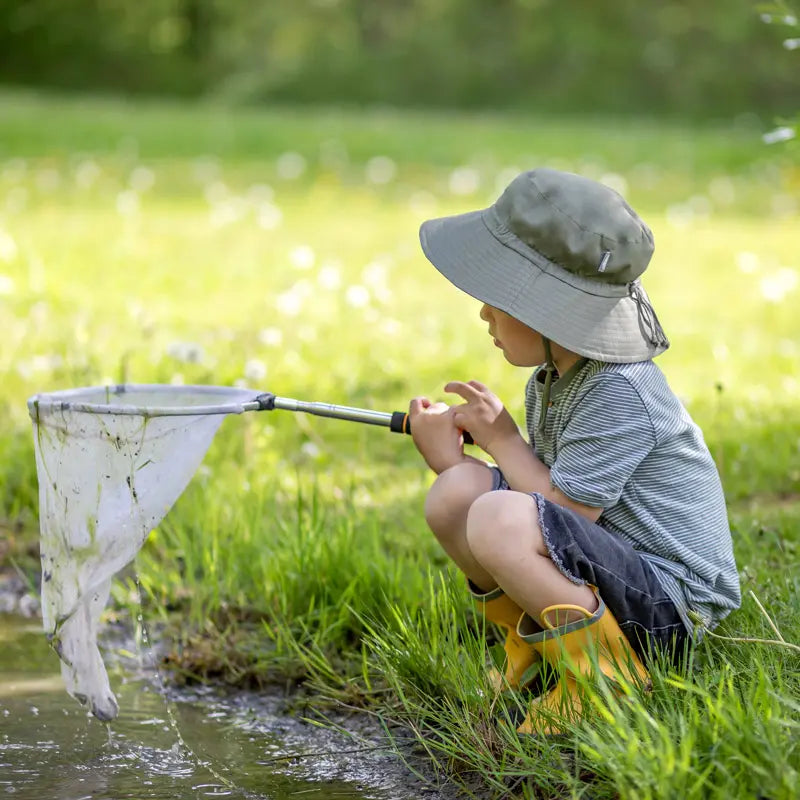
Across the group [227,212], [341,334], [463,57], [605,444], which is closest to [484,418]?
[605,444]

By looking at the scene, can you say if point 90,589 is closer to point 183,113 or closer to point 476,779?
point 476,779

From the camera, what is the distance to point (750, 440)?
13.4 feet

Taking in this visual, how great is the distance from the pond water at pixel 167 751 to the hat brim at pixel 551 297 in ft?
2.87

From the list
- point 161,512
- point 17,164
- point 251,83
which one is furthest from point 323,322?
point 251,83

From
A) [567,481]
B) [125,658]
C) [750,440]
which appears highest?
[567,481]

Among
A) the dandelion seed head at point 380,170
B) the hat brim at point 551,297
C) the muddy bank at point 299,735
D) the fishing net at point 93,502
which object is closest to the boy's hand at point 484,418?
the hat brim at point 551,297

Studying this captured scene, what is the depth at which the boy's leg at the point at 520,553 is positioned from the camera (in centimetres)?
232

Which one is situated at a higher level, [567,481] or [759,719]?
[567,481]

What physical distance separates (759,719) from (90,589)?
1273 millimetres

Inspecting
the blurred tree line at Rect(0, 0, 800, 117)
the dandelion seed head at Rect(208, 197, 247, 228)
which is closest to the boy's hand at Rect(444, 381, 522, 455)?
the dandelion seed head at Rect(208, 197, 247, 228)

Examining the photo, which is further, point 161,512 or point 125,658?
point 125,658

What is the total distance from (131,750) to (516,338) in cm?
111

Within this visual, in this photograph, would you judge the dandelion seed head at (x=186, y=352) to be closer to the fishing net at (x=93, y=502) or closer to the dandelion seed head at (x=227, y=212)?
the fishing net at (x=93, y=502)

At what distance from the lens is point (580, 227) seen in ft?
7.91
